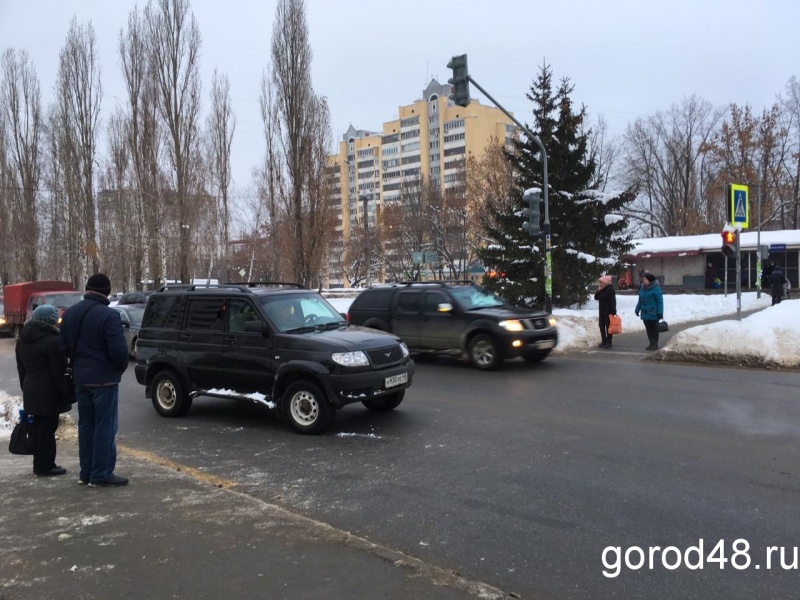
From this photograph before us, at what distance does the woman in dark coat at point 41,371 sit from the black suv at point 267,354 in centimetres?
262

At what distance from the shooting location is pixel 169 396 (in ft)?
29.1

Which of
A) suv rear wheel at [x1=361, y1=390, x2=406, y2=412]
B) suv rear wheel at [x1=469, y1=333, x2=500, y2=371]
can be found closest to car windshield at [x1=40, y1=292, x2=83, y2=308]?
suv rear wheel at [x1=469, y1=333, x2=500, y2=371]

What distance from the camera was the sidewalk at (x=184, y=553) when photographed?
345cm

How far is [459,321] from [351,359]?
5.61 meters

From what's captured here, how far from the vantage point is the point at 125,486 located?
5359 mm

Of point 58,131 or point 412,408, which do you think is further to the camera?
point 58,131

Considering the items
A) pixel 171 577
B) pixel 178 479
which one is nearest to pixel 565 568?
pixel 171 577

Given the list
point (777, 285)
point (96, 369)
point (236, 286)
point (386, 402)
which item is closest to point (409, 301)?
point (386, 402)

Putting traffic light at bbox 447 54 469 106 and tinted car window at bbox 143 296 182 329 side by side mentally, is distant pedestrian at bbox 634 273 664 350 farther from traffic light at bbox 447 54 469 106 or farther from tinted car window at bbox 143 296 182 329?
tinted car window at bbox 143 296 182 329

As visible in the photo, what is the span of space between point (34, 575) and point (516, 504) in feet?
10.8

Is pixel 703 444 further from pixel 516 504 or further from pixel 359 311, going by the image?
pixel 359 311

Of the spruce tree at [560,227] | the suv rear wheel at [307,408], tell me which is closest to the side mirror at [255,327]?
the suv rear wheel at [307,408]

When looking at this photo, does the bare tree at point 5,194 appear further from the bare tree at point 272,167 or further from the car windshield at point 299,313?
the car windshield at point 299,313

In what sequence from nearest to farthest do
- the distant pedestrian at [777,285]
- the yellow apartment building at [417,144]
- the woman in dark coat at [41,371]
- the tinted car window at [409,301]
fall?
the woman in dark coat at [41,371] < the tinted car window at [409,301] < the distant pedestrian at [777,285] < the yellow apartment building at [417,144]
